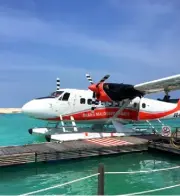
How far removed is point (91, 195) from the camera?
8047 mm

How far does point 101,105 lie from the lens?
1817 cm

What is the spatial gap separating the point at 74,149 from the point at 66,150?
41 cm

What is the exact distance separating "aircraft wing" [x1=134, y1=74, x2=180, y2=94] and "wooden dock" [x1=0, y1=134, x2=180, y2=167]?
116 inches

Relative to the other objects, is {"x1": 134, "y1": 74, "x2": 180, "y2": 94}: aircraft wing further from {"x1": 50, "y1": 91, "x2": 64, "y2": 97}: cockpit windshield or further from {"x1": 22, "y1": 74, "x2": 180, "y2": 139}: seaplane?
{"x1": 50, "y1": 91, "x2": 64, "y2": 97}: cockpit windshield

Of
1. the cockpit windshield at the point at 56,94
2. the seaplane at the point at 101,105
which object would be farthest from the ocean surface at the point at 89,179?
the cockpit windshield at the point at 56,94

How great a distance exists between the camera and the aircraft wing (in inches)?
579

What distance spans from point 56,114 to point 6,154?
6353mm

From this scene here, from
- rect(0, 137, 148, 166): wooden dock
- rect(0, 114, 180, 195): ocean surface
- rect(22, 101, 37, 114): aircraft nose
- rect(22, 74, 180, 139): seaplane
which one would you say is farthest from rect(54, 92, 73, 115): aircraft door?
rect(0, 114, 180, 195): ocean surface

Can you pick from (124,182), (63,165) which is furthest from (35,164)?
(124,182)

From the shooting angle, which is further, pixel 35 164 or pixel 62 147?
pixel 62 147

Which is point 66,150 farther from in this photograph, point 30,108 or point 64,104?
point 64,104

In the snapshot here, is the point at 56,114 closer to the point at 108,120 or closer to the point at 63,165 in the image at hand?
the point at 108,120

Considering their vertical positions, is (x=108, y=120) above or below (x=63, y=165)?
above

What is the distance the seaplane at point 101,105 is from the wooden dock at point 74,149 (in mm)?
2633
